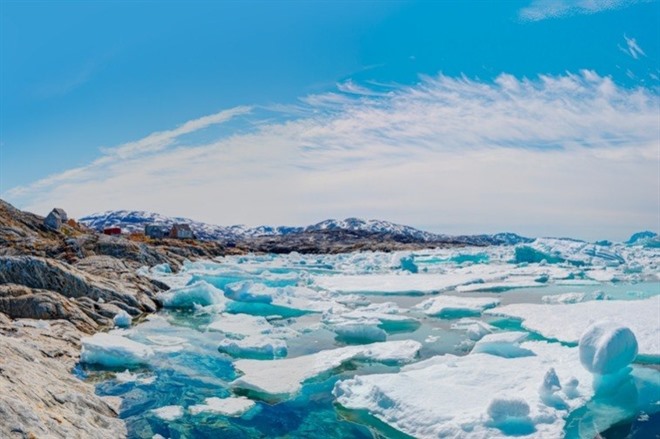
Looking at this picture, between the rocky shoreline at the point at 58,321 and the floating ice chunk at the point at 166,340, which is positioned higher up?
the rocky shoreline at the point at 58,321

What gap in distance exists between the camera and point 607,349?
23.0ft

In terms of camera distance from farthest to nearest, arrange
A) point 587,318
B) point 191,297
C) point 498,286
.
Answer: point 498,286 → point 191,297 → point 587,318

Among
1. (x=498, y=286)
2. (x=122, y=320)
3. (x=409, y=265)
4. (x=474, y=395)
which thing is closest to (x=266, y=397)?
(x=474, y=395)

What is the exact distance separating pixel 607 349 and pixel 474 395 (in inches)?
82.9

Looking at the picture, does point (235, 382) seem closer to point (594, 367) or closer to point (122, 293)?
point (594, 367)

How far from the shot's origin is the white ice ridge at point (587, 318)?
9.77 meters

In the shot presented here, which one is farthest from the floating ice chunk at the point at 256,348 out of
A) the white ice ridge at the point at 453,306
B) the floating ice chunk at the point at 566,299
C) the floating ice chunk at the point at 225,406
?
the floating ice chunk at the point at 566,299

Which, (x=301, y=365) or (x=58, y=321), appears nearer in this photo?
(x=301, y=365)

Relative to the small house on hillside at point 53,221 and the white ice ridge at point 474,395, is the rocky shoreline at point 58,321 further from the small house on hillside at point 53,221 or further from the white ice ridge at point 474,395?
the small house on hillside at point 53,221

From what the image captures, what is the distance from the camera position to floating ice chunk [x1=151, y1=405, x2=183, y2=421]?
251 inches

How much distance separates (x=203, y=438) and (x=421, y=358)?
4.67 meters

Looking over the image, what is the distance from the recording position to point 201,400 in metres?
7.10

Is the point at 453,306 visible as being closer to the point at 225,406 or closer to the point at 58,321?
the point at 225,406

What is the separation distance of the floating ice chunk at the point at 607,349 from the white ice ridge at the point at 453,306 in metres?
7.27
